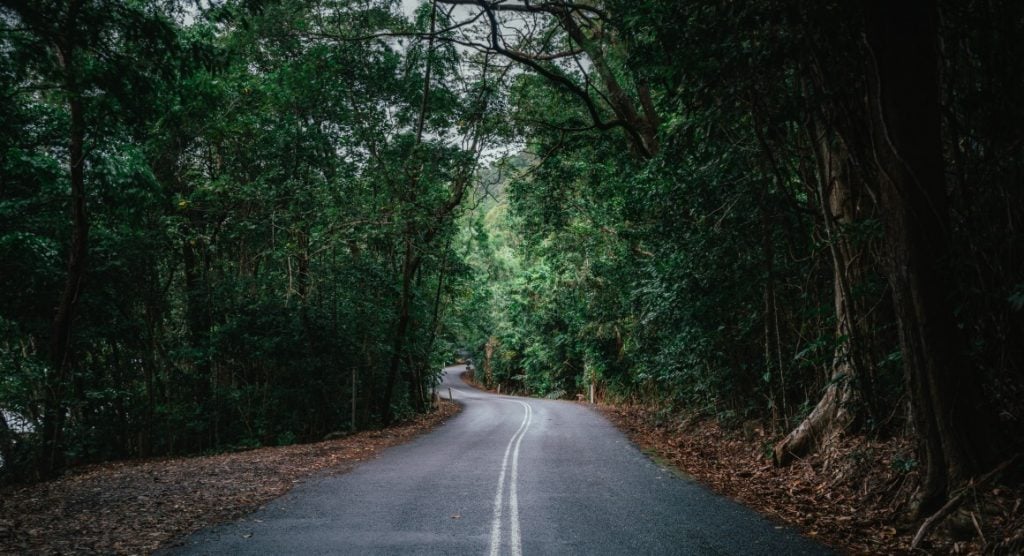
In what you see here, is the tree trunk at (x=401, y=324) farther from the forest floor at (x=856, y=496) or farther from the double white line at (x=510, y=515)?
the forest floor at (x=856, y=496)

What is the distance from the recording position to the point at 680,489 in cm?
850

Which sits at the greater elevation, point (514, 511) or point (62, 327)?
point (62, 327)

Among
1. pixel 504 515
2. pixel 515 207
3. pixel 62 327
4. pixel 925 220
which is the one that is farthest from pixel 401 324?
pixel 925 220

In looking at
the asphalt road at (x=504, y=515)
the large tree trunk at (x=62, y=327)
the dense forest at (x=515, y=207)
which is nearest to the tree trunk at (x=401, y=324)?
the dense forest at (x=515, y=207)

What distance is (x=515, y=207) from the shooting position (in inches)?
687

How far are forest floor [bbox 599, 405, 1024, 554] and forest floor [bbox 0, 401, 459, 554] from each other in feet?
22.9

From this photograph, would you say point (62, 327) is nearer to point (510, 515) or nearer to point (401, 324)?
point (401, 324)

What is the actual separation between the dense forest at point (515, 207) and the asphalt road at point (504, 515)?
2154mm

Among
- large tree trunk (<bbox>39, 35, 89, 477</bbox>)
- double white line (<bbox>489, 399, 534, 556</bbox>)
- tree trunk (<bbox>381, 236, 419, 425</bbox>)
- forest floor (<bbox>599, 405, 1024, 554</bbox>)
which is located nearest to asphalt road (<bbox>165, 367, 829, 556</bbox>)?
double white line (<bbox>489, 399, 534, 556</bbox>)

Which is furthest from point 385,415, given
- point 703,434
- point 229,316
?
point 703,434

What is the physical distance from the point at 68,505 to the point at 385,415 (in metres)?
11.9

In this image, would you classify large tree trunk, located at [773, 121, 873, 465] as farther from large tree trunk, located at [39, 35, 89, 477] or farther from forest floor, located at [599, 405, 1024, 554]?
large tree trunk, located at [39, 35, 89, 477]

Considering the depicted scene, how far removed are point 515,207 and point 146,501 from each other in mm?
12062

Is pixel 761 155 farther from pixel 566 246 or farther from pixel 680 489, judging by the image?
pixel 566 246
